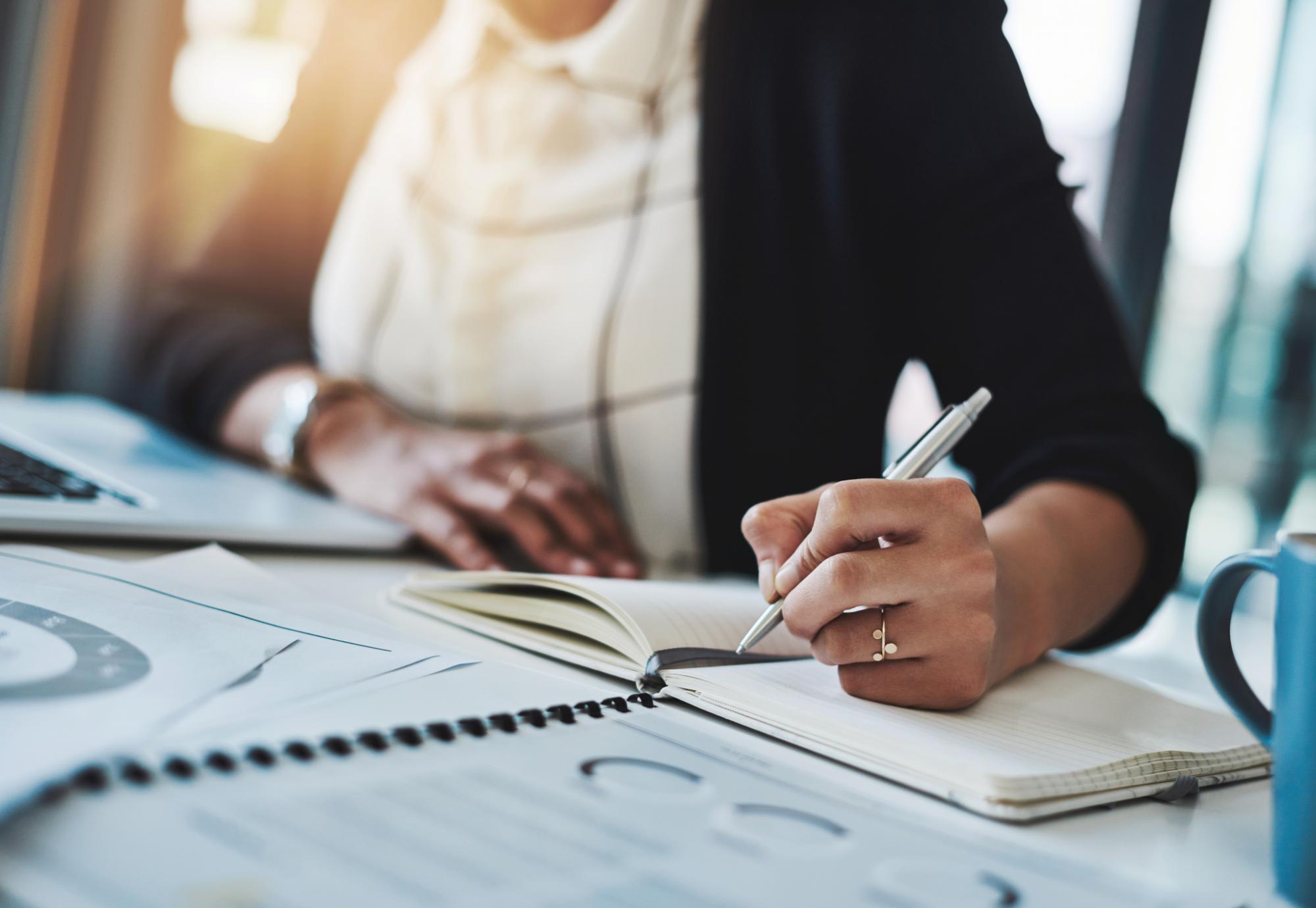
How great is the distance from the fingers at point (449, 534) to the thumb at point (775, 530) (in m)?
0.25

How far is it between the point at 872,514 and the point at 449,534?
36 centimetres

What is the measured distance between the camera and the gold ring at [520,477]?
68 cm

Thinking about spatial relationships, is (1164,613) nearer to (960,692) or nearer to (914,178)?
(914,178)

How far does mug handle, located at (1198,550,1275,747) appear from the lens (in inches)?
12.8

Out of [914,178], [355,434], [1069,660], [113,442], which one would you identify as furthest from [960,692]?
[113,442]

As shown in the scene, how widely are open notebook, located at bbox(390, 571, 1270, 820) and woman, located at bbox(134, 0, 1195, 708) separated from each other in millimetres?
66

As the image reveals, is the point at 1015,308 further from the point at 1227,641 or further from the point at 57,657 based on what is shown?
the point at 57,657

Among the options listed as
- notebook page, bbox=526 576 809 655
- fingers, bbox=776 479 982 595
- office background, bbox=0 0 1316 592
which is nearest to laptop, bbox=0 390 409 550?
notebook page, bbox=526 576 809 655

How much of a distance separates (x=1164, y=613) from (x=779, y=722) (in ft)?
2.95

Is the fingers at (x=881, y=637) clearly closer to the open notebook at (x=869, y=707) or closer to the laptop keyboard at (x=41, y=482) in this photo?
the open notebook at (x=869, y=707)

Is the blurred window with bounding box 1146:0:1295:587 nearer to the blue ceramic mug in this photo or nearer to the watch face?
the blue ceramic mug

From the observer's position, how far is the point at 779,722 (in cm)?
37

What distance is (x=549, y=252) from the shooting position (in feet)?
2.76

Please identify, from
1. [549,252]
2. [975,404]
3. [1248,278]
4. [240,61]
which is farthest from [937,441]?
[240,61]
